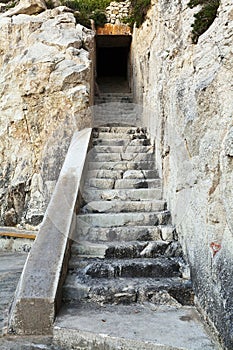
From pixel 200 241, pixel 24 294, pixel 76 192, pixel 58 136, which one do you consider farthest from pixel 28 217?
pixel 200 241

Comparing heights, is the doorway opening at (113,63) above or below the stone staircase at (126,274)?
above

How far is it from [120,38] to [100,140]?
5153mm

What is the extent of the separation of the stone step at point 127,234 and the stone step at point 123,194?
0.63 metres

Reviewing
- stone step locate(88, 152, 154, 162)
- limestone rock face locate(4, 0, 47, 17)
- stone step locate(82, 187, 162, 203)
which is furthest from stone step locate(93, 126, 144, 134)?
limestone rock face locate(4, 0, 47, 17)

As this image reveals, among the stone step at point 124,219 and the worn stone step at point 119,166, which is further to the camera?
the worn stone step at point 119,166

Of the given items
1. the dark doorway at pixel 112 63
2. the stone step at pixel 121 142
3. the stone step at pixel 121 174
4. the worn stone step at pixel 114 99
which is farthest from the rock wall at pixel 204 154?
the dark doorway at pixel 112 63

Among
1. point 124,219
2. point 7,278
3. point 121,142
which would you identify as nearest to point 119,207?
point 124,219

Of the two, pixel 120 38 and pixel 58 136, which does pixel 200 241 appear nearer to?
pixel 58 136

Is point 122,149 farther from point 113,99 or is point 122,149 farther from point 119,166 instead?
point 113,99

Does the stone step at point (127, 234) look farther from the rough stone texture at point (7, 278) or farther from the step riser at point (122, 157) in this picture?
the step riser at point (122, 157)

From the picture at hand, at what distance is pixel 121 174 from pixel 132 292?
6.82 feet

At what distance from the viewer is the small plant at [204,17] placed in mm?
2951

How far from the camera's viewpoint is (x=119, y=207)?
3934mm

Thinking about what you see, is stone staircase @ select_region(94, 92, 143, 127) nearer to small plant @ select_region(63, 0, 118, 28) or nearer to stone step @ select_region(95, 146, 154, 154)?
stone step @ select_region(95, 146, 154, 154)
